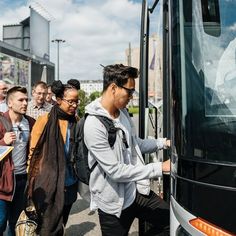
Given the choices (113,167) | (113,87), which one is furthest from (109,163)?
(113,87)

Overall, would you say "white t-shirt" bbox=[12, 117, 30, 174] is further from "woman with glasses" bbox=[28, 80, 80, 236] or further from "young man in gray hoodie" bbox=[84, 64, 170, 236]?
"young man in gray hoodie" bbox=[84, 64, 170, 236]

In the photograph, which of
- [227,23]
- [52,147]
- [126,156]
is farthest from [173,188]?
[52,147]

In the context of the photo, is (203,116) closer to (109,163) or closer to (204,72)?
(204,72)

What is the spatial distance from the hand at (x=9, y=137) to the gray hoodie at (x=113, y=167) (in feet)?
3.55

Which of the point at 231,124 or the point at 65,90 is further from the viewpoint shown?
the point at 65,90

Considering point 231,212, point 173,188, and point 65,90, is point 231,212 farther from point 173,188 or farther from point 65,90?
point 65,90

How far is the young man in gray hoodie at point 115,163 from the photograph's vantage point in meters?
2.38

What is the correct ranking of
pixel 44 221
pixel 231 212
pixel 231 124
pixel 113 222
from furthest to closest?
pixel 44 221, pixel 113 222, pixel 231 124, pixel 231 212

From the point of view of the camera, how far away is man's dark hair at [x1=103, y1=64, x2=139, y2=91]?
2457mm

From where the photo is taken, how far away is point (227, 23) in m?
1.89

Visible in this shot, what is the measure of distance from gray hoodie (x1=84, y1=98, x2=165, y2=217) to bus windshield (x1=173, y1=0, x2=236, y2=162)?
1.95 ft

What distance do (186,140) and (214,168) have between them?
0.22 metres

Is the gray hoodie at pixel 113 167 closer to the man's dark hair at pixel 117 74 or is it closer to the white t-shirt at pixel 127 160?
the white t-shirt at pixel 127 160

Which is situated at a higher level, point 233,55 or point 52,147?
point 233,55
